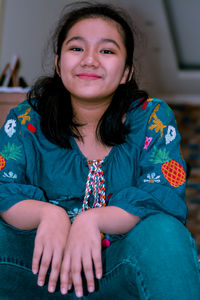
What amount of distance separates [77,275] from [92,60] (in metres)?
0.48

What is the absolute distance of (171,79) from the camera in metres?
3.40

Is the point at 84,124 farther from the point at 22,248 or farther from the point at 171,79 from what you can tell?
the point at 171,79

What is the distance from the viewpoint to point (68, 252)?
24.9 inches

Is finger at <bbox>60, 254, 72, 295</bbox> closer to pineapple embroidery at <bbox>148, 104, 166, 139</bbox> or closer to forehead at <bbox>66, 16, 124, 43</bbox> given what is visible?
pineapple embroidery at <bbox>148, 104, 166, 139</bbox>

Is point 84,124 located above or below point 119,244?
above

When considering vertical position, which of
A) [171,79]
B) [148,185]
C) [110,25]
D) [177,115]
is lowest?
[177,115]

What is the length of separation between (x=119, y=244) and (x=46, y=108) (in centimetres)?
44

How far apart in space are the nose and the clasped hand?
1.20 ft

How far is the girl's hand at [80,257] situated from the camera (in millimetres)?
614

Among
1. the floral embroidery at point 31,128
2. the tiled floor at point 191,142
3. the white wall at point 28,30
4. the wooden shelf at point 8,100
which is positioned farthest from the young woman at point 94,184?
the tiled floor at point 191,142

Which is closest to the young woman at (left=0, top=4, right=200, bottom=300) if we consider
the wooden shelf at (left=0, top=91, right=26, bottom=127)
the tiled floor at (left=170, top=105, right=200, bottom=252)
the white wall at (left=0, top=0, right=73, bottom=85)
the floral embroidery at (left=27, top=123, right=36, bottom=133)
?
the floral embroidery at (left=27, top=123, right=36, bottom=133)

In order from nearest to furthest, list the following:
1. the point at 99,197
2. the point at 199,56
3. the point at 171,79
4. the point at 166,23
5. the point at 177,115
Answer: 1. the point at 99,197
2. the point at 166,23
3. the point at 199,56
4. the point at 171,79
5. the point at 177,115

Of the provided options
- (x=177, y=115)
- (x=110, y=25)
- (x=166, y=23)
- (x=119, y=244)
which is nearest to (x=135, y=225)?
(x=119, y=244)

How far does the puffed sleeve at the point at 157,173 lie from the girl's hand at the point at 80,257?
0.09 metres
